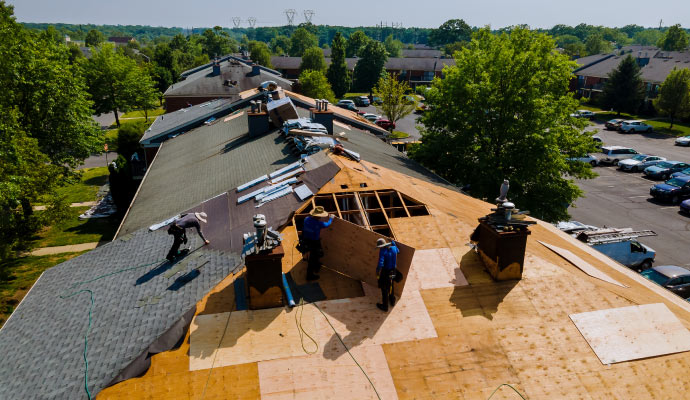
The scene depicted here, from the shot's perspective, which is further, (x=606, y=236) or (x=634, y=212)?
(x=634, y=212)

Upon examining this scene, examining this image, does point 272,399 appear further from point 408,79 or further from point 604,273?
point 408,79

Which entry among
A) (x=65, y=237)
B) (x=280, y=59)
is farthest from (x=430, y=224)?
(x=280, y=59)

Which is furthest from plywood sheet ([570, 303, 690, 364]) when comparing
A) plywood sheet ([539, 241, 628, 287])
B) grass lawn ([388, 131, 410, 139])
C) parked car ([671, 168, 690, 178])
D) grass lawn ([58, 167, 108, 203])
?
grass lawn ([388, 131, 410, 139])

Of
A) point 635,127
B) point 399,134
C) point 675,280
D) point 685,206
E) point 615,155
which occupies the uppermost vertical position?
point 635,127

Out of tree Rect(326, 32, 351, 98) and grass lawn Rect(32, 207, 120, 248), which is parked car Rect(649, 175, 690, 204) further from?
tree Rect(326, 32, 351, 98)

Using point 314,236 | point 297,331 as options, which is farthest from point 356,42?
point 297,331

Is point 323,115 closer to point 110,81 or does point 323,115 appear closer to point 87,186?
point 87,186
